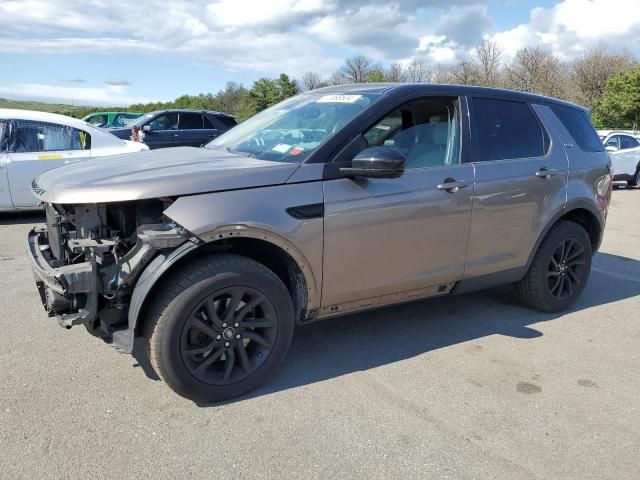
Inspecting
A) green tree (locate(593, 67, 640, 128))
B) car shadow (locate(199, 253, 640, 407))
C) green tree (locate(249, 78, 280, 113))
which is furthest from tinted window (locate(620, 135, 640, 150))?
green tree (locate(249, 78, 280, 113))

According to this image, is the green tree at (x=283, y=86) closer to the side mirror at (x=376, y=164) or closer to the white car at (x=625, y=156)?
the white car at (x=625, y=156)

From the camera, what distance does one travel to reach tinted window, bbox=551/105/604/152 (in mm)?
4812

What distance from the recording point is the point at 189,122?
15172mm

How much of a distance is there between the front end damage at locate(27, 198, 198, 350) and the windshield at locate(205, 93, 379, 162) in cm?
89

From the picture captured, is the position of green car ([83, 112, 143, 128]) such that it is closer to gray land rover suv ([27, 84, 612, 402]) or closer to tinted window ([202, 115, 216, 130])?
tinted window ([202, 115, 216, 130])

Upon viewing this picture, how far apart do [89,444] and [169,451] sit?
16.0 inches

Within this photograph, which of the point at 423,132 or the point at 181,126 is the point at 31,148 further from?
the point at 181,126

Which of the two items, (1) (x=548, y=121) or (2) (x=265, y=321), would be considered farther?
(1) (x=548, y=121)

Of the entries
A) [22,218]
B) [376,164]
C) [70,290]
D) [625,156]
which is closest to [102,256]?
[70,290]

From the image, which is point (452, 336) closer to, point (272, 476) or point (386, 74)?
point (272, 476)

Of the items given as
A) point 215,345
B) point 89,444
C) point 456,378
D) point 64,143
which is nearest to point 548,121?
point 456,378

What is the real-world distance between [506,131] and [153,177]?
2.75 metres

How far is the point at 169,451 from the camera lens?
2.72 meters

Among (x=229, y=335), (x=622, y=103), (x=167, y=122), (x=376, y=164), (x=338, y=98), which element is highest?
(x=622, y=103)
